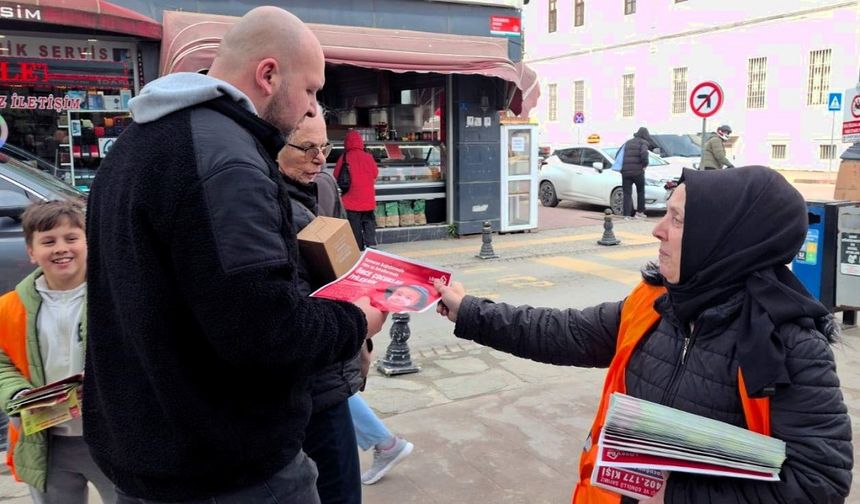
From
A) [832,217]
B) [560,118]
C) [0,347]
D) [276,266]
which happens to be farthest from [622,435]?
[560,118]

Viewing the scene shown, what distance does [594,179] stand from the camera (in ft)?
53.4

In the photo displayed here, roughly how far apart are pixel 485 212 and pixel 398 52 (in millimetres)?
3372

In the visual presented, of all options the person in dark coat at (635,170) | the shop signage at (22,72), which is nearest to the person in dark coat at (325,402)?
the shop signage at (22,72)

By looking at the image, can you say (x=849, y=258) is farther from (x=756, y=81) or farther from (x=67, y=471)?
(x=756, y=81)

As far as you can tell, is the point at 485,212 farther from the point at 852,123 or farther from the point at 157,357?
the point at 157,357

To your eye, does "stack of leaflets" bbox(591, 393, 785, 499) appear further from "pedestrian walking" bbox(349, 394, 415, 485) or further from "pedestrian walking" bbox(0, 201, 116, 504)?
"pedestrian walking" bbox(349, 394, 415, 485)

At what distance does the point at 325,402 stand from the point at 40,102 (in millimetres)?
9345

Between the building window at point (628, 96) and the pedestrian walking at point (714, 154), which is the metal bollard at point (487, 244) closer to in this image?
the pedestrian walking at point (714, 154)

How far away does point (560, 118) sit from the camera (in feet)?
135

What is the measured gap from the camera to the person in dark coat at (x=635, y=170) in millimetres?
14367

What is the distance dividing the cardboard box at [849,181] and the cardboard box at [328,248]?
7.03 m

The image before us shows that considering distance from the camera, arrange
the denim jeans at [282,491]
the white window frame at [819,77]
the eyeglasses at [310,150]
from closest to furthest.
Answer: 1. the denim jeans at [282,491]
2. the eyeglasses at [310,150]
3. the white window frame at [819,77]

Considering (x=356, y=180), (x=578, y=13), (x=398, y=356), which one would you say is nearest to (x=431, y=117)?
(x=356, y=180)

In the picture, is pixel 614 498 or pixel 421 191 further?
pixel 421 191
